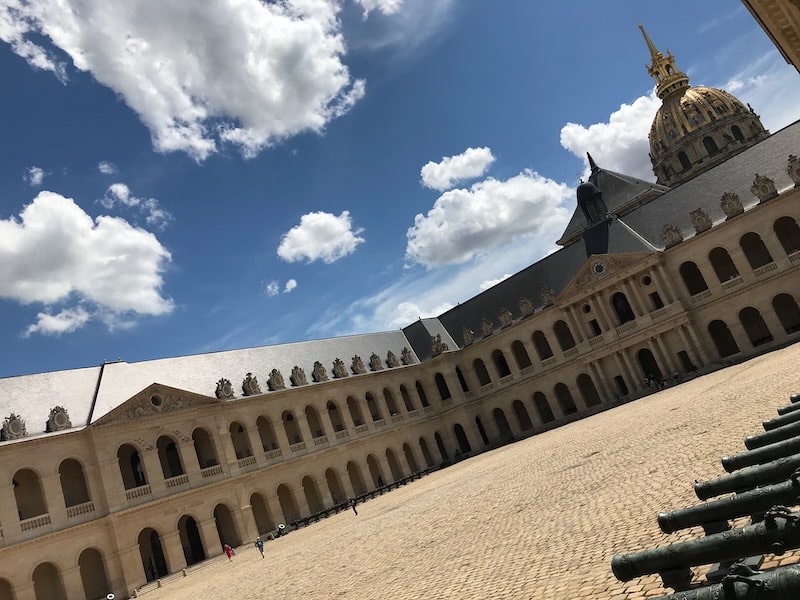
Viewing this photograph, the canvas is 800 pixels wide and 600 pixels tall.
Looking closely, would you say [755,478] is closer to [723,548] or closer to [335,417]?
[723,548]

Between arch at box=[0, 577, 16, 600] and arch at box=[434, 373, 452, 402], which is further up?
arch at box=[434, 373, 452, 402]

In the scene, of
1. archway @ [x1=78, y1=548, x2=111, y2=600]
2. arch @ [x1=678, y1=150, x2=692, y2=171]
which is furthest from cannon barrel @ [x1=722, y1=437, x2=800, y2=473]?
arch @ [x1=678, y1=150, x2=692, y2=171]

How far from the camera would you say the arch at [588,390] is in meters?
51.9

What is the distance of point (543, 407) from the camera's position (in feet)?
180

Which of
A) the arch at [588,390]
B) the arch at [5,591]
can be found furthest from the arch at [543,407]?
the arch at [5,591]

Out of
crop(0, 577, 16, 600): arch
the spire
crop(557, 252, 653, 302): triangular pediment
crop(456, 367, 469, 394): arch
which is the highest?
the spire

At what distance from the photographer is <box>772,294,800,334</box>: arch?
142 feet

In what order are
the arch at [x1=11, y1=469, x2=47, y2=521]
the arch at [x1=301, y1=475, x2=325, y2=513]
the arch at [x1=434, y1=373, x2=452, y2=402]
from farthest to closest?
the arch at [x1=434, y1=373, x2=452, y2=402] < the arch at [x1=301, y1=475, x2=325, y2=513] < the arch at [x1=11, y1=469, x2=47, y2=521]

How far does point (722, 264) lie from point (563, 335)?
47.2 feet

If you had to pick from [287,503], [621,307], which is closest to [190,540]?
[287,503]

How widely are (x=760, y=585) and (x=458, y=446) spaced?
53616mm

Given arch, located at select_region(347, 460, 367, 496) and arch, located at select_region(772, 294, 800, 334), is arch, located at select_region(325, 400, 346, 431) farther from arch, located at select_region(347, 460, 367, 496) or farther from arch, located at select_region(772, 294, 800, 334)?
arch, located at select_region(772, 294, 800, 334)

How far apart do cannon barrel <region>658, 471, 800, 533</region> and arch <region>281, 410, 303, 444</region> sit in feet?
140

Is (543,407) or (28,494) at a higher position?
(28,494)
